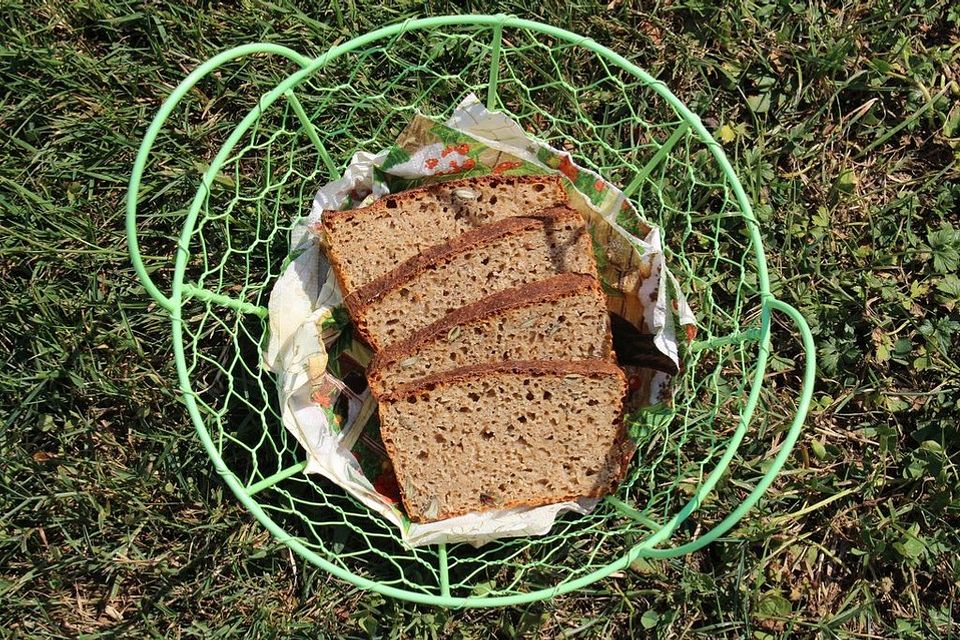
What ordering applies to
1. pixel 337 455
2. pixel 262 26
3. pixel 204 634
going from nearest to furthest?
pixel 337 455
pixel 204 634
pixel 262 26

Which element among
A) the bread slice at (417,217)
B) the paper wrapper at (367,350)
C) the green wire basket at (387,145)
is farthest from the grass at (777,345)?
the bread slice at (417,217)

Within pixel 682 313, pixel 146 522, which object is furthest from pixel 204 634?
pixel 682 313

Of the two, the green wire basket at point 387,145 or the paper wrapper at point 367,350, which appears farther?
the green wire basket at point 387,145

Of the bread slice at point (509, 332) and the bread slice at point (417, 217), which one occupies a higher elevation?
the bread slice at point (417, 217)

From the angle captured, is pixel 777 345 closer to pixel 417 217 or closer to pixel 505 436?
pixel 505 436

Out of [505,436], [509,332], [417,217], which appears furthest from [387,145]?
[505,436]

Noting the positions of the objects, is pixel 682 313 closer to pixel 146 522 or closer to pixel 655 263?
pixel 655 263

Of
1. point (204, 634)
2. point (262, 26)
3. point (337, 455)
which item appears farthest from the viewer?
point (262, 26)

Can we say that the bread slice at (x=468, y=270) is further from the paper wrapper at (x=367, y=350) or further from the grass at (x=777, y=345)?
the grass at (x=777, y=345)
